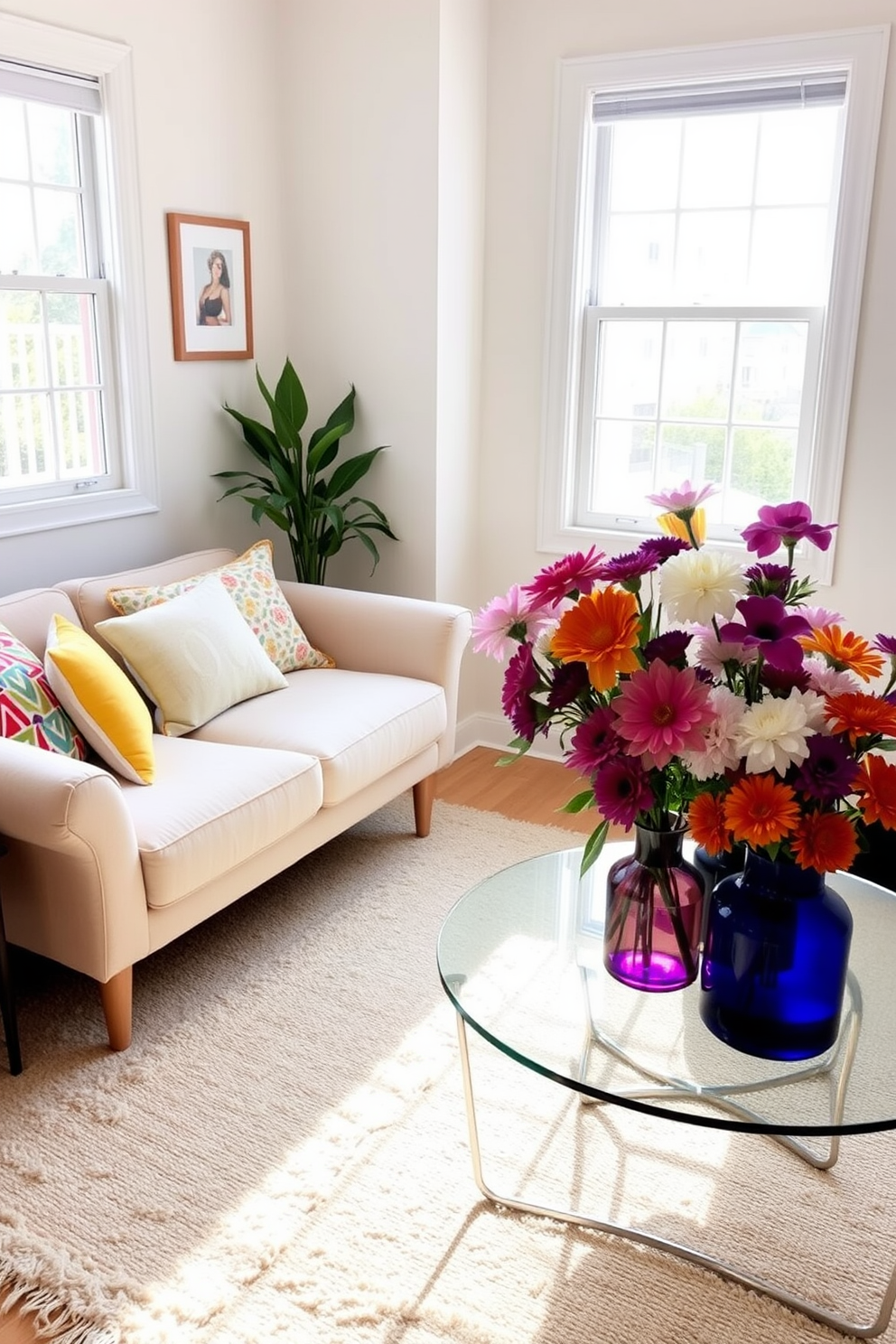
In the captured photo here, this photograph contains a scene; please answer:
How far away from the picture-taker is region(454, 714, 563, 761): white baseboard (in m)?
4.13

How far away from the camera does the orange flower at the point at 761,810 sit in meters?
1.44

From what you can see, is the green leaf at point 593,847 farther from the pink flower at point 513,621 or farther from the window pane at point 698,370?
the window pane at point 698,370

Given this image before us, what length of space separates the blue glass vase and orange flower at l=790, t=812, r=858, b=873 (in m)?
0.11

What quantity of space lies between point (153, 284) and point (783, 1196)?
288 centimetres

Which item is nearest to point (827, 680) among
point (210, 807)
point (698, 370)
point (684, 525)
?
point (684, 525)

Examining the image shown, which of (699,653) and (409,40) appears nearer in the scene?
(699,653)

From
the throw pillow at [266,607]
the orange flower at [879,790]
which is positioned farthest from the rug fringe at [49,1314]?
the throw pillow at [266,607]

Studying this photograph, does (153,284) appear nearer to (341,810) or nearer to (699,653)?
(341,810)

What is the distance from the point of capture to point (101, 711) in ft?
8.27

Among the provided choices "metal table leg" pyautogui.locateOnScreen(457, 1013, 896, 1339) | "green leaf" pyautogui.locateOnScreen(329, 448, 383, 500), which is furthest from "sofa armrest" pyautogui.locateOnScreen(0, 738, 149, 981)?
"green leaf" pyautogui.locateOnScreen(329, 448, 383, 500)

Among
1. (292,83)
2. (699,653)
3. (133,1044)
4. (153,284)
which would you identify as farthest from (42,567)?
(699,653)

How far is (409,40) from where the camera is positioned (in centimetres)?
345

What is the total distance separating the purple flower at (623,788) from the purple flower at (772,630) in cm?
22

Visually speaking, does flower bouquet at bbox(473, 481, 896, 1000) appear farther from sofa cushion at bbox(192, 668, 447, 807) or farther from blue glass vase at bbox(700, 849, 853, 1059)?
sofa cushion at bbox(192, 668, 447, 807)
